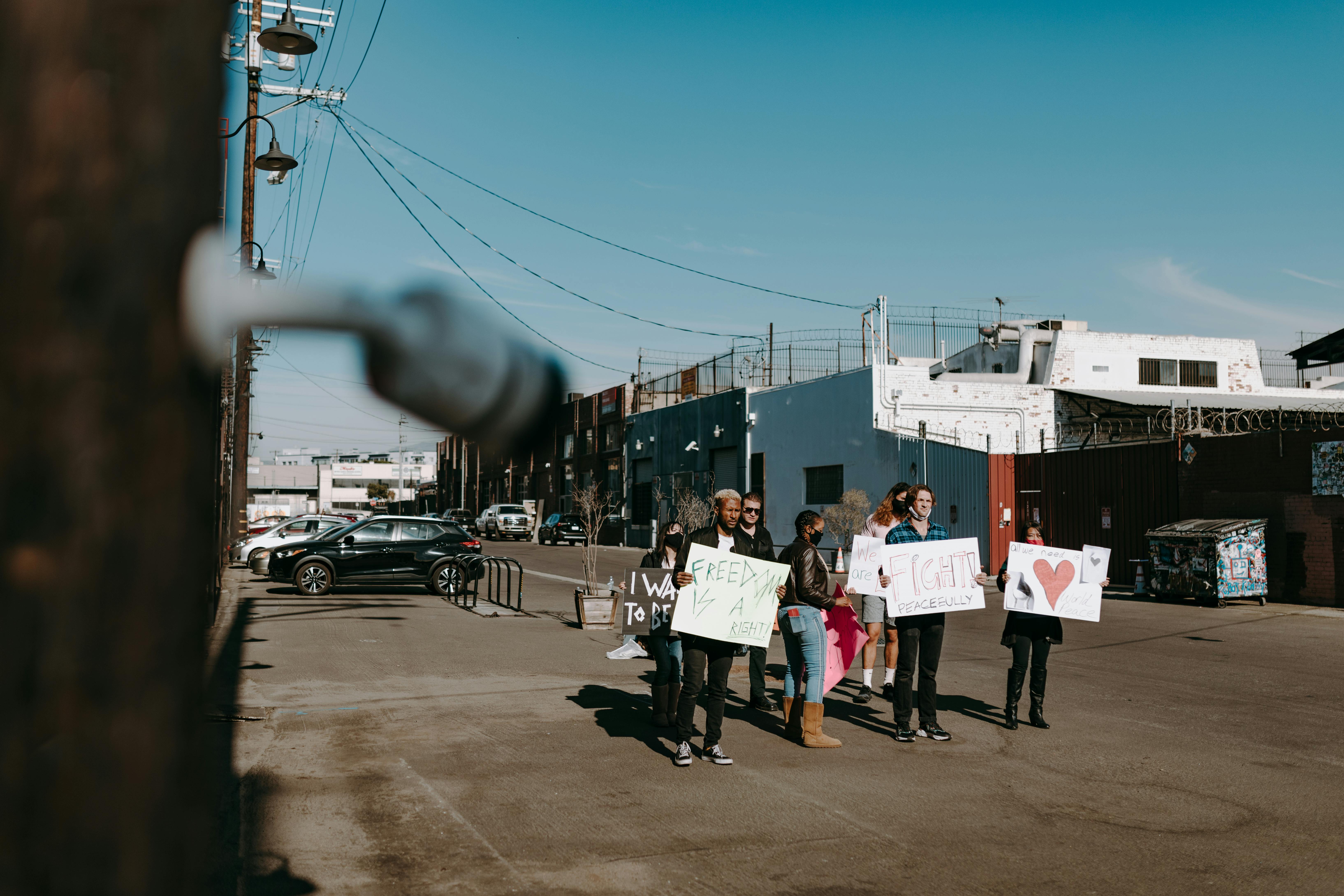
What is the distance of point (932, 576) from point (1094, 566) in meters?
1.78

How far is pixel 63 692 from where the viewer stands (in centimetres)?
61

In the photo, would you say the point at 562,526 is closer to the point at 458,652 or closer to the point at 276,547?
the point at 276,547

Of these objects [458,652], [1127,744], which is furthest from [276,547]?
[1127,744]

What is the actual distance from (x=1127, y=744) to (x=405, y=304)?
8282 millimetres

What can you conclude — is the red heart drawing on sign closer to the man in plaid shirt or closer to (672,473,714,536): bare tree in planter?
the man in plaid shirt

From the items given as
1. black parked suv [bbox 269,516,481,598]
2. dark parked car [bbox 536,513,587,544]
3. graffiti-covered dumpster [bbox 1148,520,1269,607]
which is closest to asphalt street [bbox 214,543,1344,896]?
graffiti-covered dumpster [bbox 1148,520,1269,607]

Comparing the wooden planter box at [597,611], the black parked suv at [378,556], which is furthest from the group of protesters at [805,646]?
the black parked suv at [378,556]

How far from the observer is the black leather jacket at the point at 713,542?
26.1 feet

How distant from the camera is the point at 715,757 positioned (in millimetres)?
7379

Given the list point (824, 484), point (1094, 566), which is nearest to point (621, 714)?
point (1094, 566)

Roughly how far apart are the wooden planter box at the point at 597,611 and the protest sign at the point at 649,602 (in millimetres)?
6175

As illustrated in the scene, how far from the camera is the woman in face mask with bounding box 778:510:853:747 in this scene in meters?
7.91

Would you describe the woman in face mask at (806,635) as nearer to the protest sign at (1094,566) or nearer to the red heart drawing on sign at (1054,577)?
the red heart drawing on sign at (1054,577)

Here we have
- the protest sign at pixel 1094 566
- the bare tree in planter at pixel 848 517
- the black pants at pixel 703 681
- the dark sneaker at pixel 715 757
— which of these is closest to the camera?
the dark sneaker at pixel 715 757
